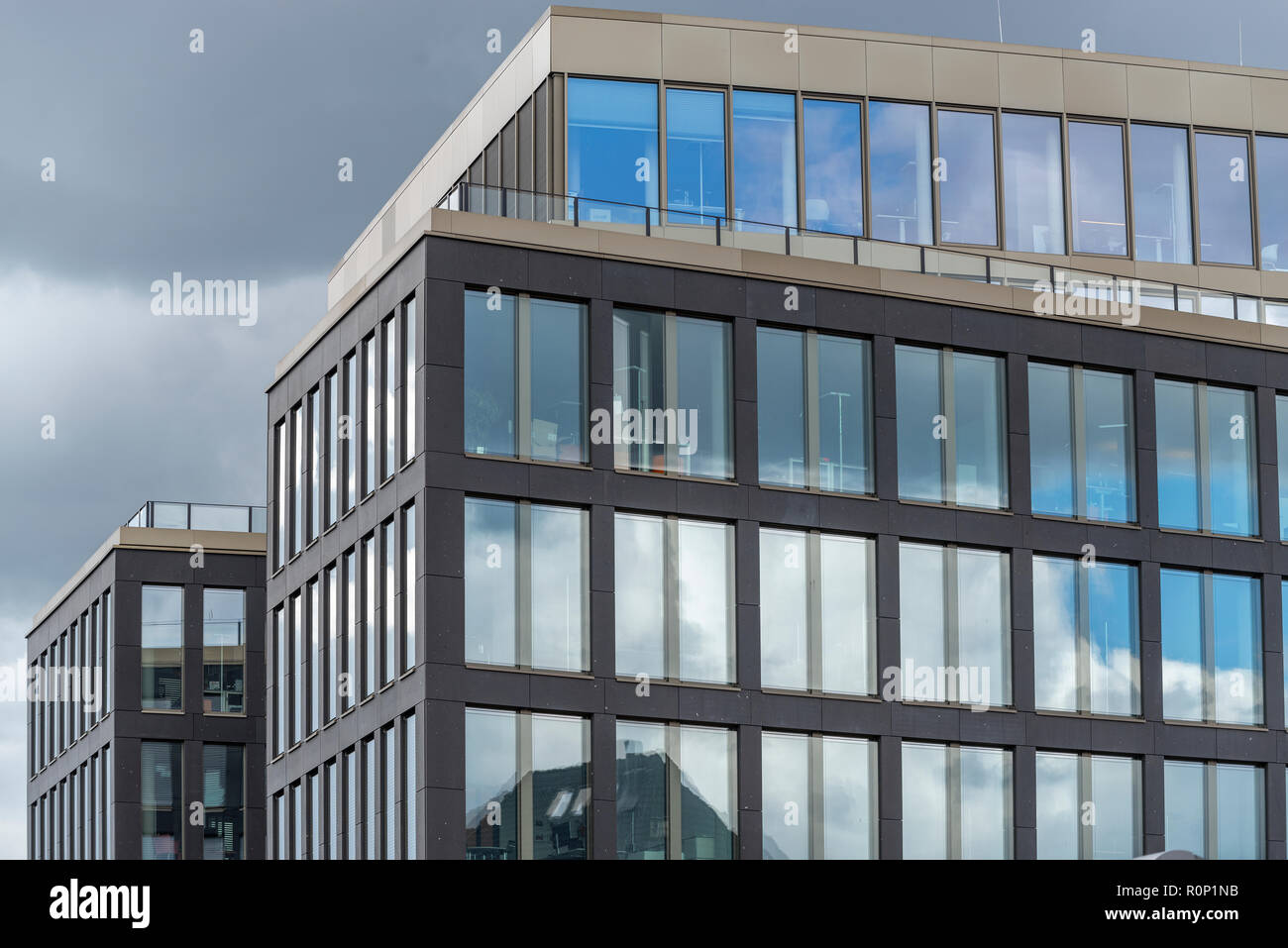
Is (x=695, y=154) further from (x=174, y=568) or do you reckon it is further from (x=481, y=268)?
(x=174, y=568)

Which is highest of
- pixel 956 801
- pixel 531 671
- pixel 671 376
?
pixel 671 376

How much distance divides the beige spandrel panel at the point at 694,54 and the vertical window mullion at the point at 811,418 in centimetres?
1044

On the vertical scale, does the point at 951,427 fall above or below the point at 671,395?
below

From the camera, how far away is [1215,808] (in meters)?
44.3

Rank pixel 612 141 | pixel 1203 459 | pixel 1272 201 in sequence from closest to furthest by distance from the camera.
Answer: pixel 1203 459 < pixel 612 141 < pixel 1272 201

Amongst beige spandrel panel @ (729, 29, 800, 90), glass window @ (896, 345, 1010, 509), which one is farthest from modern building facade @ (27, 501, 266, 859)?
glass window @ (896, 345, 1010, 509)

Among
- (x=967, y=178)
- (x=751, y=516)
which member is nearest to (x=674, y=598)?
(x=751, y=516)

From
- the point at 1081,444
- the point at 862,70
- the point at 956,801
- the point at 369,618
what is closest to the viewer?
the point at 369,618

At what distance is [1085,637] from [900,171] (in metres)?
13.1

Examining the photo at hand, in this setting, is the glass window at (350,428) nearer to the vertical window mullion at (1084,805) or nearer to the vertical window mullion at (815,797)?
the vertical window mullion at (815,797)

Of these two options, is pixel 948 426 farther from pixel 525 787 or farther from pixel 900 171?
pixel 525 787

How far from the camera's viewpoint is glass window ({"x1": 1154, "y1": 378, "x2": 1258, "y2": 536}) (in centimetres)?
4522

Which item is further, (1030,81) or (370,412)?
(1030,81)

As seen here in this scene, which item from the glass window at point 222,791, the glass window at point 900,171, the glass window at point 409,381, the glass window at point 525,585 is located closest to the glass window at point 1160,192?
the glass window at point 900,171
